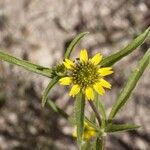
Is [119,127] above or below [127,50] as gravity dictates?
below

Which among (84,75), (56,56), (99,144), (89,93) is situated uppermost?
(56,56)

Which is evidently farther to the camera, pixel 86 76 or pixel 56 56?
pixel 56 56

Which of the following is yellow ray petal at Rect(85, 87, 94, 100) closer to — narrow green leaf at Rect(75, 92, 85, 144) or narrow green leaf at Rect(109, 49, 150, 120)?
narrow green leaf at Rect(75, 92, 85, 144)

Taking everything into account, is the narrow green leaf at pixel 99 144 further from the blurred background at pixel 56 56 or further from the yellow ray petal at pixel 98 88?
the blurred background at pixel 56 56

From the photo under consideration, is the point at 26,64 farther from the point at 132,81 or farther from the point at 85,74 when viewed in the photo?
the point at 132,81

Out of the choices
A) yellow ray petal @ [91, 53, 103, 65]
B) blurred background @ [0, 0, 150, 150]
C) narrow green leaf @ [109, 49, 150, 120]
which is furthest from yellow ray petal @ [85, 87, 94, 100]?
blurred background @ [0, 0, 150, 150]

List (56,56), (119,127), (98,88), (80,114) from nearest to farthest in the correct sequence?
1. (80,114)
2. (98,88)
3. (119,127)
4. (56,56)

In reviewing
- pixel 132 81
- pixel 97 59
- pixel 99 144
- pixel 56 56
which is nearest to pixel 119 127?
pixel 99 144
